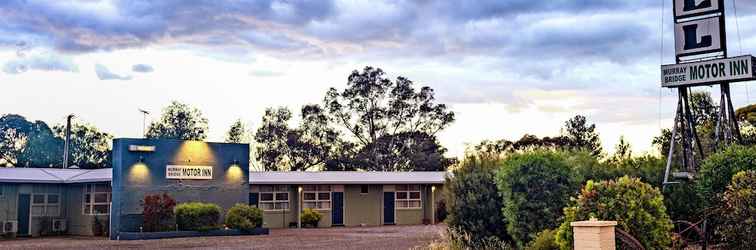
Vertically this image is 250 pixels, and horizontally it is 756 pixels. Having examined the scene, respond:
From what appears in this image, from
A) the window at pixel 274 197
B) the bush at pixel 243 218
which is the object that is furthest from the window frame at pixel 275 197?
the bush at pixel 243 218

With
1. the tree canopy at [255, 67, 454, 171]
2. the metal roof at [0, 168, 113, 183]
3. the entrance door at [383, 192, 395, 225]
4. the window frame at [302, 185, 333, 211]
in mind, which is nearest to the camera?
the metal roof at [0, 168, 113, 183]

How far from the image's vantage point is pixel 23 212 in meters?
27.2

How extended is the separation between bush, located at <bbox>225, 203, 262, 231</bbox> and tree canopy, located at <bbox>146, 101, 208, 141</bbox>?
27129mm

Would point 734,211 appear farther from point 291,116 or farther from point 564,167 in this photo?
point 291,116

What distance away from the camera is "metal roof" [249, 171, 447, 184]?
3092cm

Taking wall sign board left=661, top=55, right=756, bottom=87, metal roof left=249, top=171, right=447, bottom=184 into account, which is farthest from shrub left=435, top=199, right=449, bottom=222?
wall sign board left=661, top=55, right=756, bottom=87

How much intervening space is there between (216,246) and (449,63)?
32.8ft

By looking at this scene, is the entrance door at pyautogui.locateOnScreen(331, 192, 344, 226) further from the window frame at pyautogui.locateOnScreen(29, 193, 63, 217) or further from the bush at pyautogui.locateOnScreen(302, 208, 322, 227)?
the window frame at pyautogui.locateOnScreen(29, 193, 63, 217)

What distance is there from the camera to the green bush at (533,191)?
14.1 metres

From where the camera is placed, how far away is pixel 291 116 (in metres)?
52.5

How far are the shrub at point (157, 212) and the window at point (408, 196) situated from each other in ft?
35.8

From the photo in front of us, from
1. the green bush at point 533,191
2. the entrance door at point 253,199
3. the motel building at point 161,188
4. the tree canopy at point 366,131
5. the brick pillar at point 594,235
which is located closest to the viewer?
the brick pillar at point 594,235

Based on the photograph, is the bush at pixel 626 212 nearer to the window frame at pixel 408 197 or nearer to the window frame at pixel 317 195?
the window frame at pixel 317 195

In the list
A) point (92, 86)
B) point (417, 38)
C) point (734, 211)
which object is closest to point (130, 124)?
point (92, 86)
